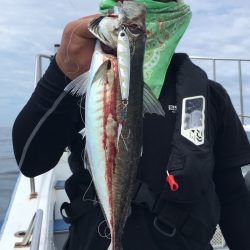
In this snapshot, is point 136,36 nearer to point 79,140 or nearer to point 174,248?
point 79,140

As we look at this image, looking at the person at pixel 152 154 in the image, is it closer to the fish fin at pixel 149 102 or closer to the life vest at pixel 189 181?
the life vest at pixel 189 181

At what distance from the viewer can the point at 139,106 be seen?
3.68 ft

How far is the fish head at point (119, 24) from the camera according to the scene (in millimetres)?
1099

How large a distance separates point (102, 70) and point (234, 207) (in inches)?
48.1

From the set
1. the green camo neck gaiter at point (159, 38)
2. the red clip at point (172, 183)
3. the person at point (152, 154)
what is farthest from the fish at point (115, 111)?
the green camo neck gaiter at point (159, 38)

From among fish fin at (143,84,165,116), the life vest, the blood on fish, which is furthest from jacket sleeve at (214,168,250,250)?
the blood on fish

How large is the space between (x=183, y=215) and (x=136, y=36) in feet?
2.67

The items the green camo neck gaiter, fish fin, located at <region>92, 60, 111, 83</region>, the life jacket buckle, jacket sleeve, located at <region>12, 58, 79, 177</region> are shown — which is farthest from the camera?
the green camo neck gaiter

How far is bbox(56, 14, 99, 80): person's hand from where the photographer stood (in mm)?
1284

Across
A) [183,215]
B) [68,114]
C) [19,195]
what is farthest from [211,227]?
[19,195]

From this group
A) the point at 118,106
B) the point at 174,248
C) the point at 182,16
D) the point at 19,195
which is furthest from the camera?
the point at 19,195

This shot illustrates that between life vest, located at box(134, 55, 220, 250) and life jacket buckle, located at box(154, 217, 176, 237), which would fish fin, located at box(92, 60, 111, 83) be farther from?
life jacket buckle, located at box(154, 217, 176, 237)

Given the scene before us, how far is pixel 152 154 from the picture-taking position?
1.61 metres

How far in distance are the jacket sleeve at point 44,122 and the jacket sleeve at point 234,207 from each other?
85cm
